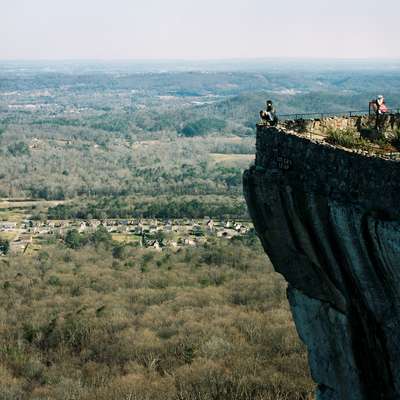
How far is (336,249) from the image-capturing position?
34.4 ft

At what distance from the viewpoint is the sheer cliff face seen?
31.4ft

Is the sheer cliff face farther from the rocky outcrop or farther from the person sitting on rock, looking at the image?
the rocky outcrop

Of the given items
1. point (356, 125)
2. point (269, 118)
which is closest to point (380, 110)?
point (356, 125)

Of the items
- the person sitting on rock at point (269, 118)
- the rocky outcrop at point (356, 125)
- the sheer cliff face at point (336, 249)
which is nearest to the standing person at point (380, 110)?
the rocky outcrop at point (356, 125)

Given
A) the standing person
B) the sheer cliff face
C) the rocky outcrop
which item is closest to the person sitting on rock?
the sheer cliff face

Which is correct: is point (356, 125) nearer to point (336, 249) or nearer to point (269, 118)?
point (269, 118)

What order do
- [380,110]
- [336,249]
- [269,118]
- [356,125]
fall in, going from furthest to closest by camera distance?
[356,125], [380,110], [269,118], [336,249]

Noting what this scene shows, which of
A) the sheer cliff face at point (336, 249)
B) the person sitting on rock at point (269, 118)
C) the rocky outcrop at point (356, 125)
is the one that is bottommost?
the sheer cliff face at point (336, 249)

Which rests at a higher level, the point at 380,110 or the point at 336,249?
the point at 380,110

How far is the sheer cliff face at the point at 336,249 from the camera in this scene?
9.56 meters

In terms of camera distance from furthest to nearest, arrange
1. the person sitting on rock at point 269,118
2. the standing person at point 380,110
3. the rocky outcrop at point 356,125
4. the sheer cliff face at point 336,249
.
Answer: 1. the standing person at point 380,110
2. the rocky outcrop at point 356,125
3. the person sitting on rock at point 269,118
4. the sheer cliff face at point 336,249

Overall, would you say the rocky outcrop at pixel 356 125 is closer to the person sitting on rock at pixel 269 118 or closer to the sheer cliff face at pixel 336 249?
the person sitting on rock at pixel 269 118

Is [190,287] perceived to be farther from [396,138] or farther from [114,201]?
[114,201]

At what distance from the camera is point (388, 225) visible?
9.14 m
